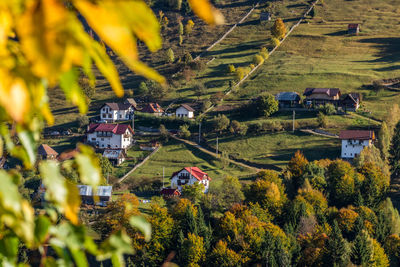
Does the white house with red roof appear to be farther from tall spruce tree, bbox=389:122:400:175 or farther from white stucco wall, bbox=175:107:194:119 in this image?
tall spruce tree, bbox=389:122:400:175

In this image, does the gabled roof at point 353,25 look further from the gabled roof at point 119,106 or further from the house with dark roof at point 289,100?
the gabled roof at point 119,106

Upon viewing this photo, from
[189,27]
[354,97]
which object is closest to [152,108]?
[354,97]

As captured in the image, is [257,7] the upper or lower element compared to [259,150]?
upper

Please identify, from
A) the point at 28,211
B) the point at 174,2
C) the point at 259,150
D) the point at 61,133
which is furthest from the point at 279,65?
the point at 28,211

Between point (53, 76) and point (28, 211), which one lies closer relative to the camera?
point (53, 76)

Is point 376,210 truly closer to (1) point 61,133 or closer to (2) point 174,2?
(1) point 61,133
